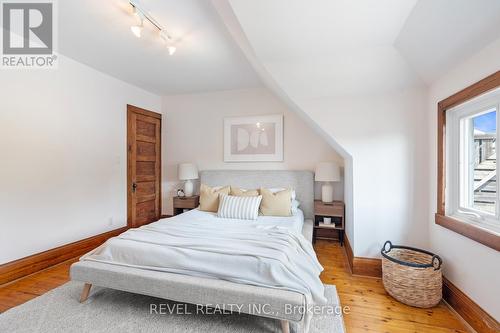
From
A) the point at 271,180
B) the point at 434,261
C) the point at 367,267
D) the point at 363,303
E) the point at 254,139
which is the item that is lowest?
Answer: the point at 363,303

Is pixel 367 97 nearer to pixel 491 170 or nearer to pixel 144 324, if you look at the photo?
pixel 491 170

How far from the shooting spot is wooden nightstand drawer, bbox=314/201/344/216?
3.09 m

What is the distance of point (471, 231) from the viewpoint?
5.23 feet

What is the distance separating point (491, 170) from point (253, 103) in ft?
9.87

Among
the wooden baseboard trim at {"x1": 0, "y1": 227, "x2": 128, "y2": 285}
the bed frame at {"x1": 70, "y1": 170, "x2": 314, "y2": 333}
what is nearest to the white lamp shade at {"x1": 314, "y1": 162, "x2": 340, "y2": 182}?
the bed frame at {"x1": 70, "y1": 170, "x2": 314, "y2": 333}

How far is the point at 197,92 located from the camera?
162 inches

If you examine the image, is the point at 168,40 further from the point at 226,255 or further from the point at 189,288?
the point at 189,288

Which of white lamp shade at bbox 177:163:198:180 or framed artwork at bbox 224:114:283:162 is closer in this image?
framed artwork at bbox 224:114:283:162

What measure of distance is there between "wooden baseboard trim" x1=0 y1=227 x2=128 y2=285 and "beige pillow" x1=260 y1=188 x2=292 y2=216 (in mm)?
2376

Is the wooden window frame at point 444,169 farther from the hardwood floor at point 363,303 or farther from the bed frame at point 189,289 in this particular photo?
the bed frame at point 189,289

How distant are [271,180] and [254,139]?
2.51 ft

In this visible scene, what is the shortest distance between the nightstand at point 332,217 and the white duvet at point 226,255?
4.05 ft

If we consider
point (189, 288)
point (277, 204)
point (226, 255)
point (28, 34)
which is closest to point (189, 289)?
point (189, 288)

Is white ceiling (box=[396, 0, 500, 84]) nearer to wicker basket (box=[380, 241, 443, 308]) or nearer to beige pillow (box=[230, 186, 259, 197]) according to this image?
wicker basket (box=[380, 241, 443, 308])
